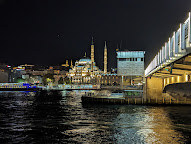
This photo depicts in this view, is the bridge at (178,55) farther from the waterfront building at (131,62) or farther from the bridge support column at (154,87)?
the waterfront building at (131,62)

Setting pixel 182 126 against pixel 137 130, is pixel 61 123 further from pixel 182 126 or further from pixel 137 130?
pixel 182 126

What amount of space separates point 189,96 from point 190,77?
649 inches

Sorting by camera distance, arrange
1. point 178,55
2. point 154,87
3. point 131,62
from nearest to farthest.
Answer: point 178,55
point 154,87
point 131,62

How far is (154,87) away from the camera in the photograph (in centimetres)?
5434

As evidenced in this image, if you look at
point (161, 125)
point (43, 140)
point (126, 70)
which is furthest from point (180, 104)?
point (126, 70)

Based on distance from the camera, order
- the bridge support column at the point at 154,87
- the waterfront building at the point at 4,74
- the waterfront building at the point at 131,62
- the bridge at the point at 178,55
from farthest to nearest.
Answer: the waterfront building at the point at 4,74
the waterfront building at the point at 131,62
the bridge support column at the point at 154,87
the bridge at the point at 178,55

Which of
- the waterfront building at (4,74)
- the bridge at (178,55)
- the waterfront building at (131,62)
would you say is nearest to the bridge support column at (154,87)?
the bridge at (178,55)

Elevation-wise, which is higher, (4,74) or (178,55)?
(4,74)

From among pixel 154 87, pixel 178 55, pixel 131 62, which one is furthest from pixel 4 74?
pixel 178 55

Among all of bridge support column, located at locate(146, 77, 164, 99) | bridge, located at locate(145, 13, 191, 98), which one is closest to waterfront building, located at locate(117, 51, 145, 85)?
bridge support column, located at locate(146, 77, 164, 99)

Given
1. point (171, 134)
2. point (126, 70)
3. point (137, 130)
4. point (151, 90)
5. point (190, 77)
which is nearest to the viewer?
point (171, 134)

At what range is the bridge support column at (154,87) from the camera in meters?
53.7

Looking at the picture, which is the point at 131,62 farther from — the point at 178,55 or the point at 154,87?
the point at 178,55

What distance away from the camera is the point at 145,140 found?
67.2 feet
